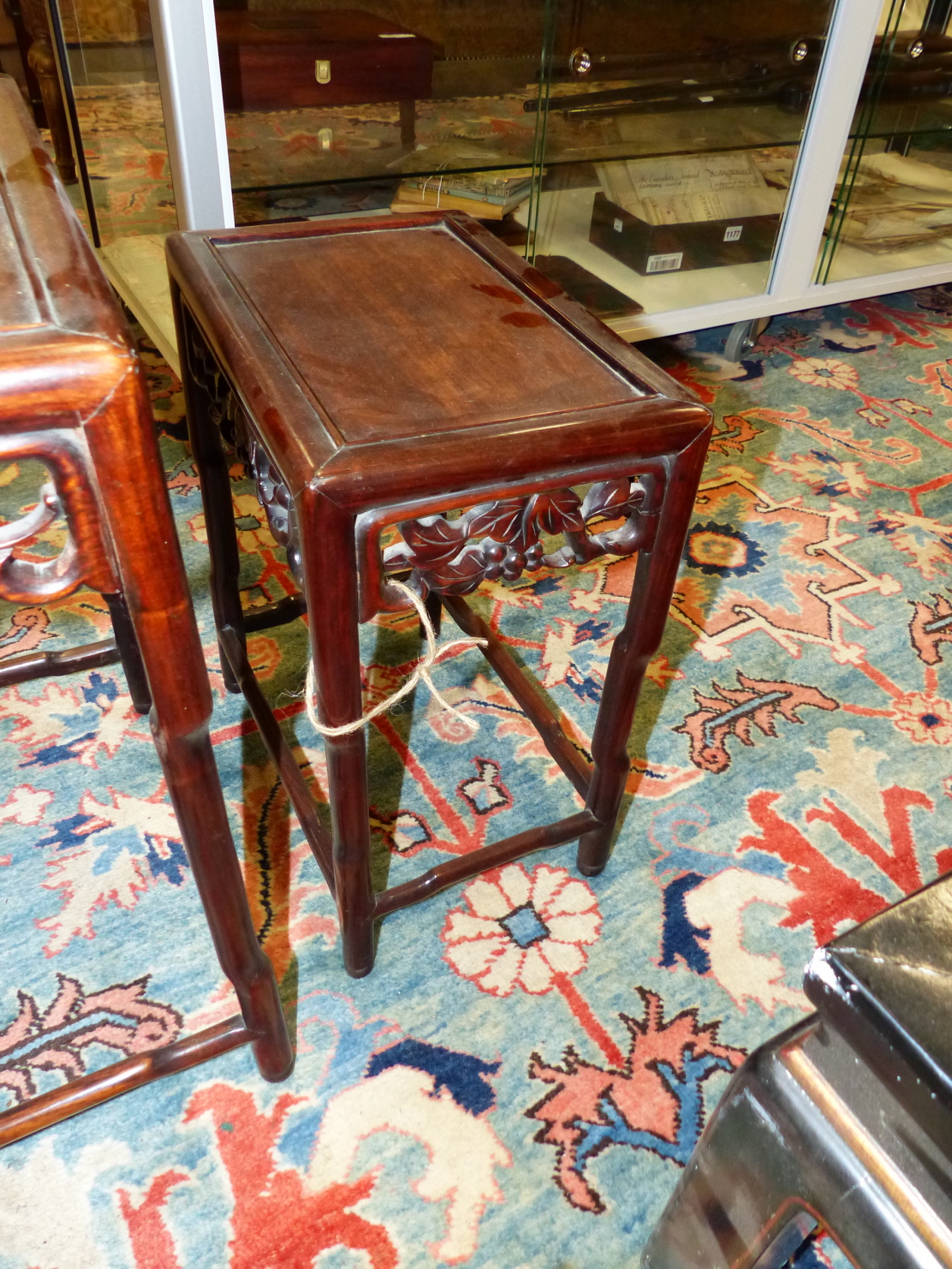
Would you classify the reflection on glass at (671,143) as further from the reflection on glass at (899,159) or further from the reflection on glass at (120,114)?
the reflection on glass at (120,114)

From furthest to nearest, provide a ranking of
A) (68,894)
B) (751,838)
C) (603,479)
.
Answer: (751,838) < (68,894) < (603,479)

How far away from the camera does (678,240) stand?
7.13 feet

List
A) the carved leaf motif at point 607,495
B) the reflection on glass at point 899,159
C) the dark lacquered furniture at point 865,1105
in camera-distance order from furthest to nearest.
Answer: the reflection on glass at point 899,159, the carved leaf motif at point 607,495, the dark lacquered furniture at point 865,1105

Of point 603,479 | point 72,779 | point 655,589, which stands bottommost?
point 72,779

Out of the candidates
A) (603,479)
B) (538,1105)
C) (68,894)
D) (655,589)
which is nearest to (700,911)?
(538,1105)

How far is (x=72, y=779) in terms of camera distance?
1.22 meters

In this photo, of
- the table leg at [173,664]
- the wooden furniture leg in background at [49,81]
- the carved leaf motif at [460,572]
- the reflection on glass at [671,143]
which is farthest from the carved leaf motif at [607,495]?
the wooden furniture leg in background at [49,81]

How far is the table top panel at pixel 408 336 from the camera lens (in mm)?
752

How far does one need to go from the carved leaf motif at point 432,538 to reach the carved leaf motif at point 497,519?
0.5 inches

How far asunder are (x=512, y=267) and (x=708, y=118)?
1453 mm

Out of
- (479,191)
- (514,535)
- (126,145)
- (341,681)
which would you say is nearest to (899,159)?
(479,191)

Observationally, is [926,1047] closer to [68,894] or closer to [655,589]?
[655,589]

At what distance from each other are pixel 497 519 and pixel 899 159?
2.31 meters

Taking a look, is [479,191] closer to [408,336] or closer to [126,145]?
[126,145]
